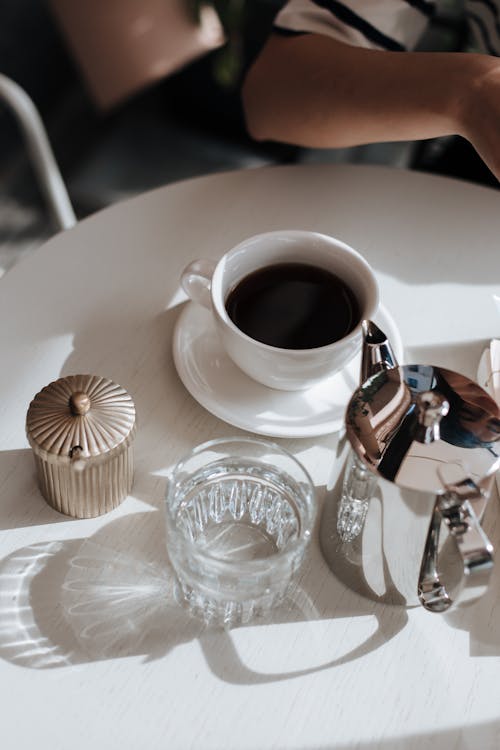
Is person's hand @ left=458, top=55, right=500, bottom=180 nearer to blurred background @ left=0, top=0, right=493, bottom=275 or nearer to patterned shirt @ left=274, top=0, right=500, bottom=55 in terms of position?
patterned shirt @ left=274, top=0, right=500, bottom=55

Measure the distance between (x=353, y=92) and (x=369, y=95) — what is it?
0.02 metres

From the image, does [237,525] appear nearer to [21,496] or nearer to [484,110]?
[21,496]

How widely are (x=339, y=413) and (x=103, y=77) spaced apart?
96cm

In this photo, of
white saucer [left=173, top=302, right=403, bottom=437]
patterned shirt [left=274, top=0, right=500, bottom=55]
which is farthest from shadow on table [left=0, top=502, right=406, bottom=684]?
patterned shirt [left=274, top=0, right=500, bottom=55]

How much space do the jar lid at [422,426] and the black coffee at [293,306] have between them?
12 centimetres

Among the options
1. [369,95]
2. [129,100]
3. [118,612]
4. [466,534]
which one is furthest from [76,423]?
[129,100]

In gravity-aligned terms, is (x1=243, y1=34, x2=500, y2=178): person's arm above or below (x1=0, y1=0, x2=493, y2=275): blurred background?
above

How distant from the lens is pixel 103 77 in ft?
4.38

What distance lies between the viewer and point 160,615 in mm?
494

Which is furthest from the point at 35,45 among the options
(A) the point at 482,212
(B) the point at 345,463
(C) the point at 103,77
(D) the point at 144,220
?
(B) the point at 345,463

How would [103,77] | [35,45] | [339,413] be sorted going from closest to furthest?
[339,413] < [103,77] < [35,45]

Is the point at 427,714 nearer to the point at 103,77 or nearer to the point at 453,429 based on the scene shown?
the point at 453,429

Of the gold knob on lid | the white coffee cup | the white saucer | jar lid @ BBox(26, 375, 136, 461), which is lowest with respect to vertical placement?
the white saucer

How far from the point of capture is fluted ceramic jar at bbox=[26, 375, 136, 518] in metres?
0.48
